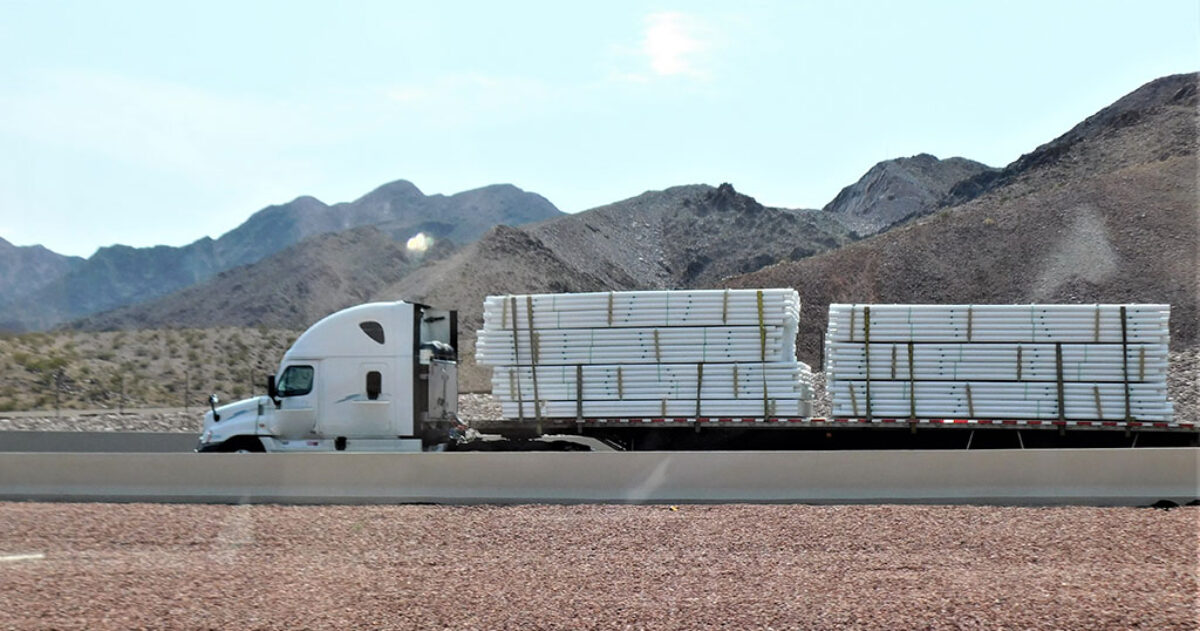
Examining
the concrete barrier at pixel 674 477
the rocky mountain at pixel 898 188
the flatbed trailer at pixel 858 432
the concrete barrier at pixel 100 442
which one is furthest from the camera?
the rocky mountain at pixel 898 188

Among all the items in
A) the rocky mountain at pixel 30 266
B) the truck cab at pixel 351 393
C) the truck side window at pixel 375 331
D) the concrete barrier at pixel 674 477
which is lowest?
the concrete barrier at pixel 674 477

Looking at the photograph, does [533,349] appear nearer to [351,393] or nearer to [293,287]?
[351,393]

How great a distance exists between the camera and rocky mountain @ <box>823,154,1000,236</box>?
10319 centimetres

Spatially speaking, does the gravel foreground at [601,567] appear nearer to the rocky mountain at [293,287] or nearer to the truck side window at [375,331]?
the truck side window at [375,331]

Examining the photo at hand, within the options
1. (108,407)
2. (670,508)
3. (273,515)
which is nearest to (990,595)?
(670,508)

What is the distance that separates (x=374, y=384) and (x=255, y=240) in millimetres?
173661

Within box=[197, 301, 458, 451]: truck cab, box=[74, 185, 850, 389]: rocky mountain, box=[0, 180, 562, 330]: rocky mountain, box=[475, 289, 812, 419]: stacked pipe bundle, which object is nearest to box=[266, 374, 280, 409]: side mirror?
box=[197, 301, 458, 451]: truck cab

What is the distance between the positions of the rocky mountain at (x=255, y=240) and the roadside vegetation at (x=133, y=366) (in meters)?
90.0

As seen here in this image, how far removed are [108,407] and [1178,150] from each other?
58.5m

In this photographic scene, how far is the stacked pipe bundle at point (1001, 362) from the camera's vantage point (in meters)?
20.4

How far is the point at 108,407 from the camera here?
159 feet

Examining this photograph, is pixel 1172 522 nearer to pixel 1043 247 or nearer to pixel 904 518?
pixel 904 518

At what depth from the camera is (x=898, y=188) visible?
Result: 106 m

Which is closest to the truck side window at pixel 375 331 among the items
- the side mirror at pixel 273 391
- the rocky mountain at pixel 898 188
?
the side mirror at pixel 273 391
